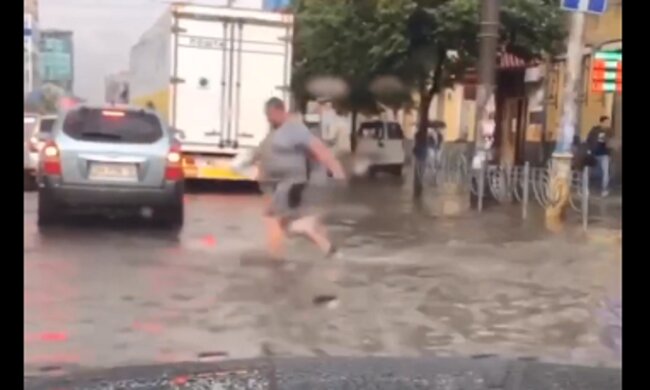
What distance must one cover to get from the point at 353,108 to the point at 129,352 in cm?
1623

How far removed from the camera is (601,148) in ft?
70.2

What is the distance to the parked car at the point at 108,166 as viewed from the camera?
12.6 m

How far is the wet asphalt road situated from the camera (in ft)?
24.0

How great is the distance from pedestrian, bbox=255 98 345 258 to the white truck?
18.8ft

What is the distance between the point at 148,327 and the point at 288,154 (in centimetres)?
426

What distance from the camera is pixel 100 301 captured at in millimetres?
8711

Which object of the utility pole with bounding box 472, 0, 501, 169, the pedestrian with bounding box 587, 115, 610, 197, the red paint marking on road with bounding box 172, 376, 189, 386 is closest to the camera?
the red paint marking on road with bounding box 172, 376, 189, 386

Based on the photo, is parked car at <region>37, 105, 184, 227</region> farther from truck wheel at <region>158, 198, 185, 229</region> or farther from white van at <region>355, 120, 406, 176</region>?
white van at <region>355, 120, 406, 176</region>

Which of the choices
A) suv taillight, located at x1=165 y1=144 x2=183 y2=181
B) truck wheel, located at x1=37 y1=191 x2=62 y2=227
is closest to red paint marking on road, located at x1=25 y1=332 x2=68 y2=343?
truck wheel, located at x1=37 y1=191 x2=62 y2=227

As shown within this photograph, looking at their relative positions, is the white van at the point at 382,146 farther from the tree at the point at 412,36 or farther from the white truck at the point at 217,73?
the white truck at the point at 217,73

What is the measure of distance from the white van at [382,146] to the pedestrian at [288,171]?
1297 centimetres

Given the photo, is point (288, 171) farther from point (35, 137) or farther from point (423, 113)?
point (423, 113)
